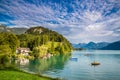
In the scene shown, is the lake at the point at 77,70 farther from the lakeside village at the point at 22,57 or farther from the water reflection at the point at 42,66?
the lakeside village at the point at 22,57

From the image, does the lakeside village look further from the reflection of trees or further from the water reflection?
the reflection of trees

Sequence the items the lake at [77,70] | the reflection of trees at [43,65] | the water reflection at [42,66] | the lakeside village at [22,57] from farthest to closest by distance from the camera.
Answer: the lakeside village at [22,57] → the reflection of trees at [43,65] → the water reflection at [42,66] → the lake at [77,70]

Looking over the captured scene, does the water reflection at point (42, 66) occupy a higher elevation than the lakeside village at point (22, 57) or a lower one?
lower

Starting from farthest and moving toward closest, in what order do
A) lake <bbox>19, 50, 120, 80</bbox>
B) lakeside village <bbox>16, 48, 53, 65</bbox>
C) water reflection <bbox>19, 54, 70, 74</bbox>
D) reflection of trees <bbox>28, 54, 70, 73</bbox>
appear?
1. lakeside village <bbox>16, 48, 53, 65</bbox>
2. reflection of trees <bbox>28, 54, 70, 73</bbox>
3. water reflection <bbox>19, 54, 70, 74</bbox>
4. lake <bbox>19, 50, 120, 80</bbox>

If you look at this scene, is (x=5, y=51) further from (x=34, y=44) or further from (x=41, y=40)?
(x=41, y=40)

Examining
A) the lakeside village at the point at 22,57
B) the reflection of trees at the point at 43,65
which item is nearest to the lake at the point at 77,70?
the reflection of trees at the point at 43,65

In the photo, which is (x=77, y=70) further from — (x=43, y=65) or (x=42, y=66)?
(x=43, y=65)

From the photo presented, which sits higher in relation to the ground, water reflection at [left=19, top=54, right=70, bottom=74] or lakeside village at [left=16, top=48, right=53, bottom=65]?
lakeside village at [left=16, top=48, right=53, bottom=65]

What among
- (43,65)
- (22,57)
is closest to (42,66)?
(43,65)

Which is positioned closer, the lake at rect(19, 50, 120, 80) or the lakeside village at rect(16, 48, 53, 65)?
the lake at rect(19, 50, 120, 80)

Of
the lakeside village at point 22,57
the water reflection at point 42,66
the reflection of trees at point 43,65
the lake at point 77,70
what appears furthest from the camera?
the lakeside village at point 22,57

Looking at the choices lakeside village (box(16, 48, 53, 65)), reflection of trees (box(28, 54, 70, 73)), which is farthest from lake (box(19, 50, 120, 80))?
lakeside village (box(16, 48, 53, 65))

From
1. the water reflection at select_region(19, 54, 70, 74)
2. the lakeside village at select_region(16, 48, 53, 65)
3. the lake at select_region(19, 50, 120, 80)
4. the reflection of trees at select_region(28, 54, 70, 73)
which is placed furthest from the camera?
the lakeside village at select_region(16, 48, 53, 65)

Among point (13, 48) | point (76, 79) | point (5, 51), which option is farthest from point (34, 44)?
point (76, 79)
